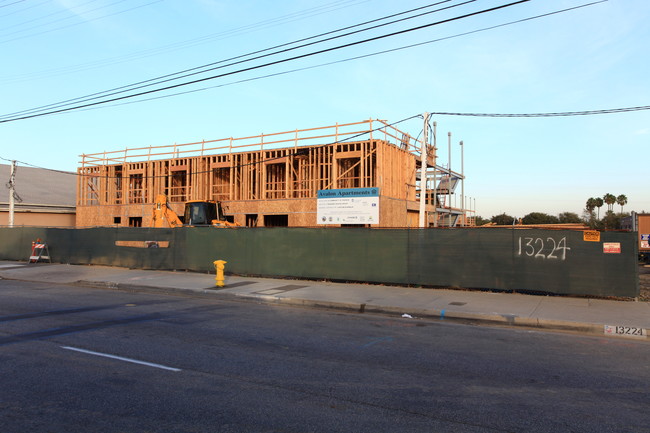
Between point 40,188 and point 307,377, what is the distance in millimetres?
52028

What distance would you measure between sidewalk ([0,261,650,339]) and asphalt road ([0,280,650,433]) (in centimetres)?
84

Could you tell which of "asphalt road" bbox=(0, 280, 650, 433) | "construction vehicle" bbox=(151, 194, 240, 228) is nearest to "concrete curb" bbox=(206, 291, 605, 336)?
"asphalt road" bbox=(0, 280, 650, 433)

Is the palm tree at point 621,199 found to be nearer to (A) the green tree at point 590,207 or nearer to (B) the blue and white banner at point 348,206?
(A) the green tree at point 590,207

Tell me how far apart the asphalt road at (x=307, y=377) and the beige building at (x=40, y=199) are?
3737 centimetres

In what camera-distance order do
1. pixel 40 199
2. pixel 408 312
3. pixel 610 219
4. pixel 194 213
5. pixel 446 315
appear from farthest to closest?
pixel 610 219
pixel 40 199
pixel 194 213
pixel 408 312
pixel 446 315

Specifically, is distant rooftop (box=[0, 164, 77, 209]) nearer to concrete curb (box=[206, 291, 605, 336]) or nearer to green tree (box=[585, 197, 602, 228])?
concrete curb (box=[206, 291, 605, 336])

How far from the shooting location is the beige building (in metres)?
42.0

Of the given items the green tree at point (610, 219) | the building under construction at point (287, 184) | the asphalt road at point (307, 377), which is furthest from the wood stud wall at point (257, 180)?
the green tree at point (610, 219)

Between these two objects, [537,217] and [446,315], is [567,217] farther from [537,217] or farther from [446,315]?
[446,315]

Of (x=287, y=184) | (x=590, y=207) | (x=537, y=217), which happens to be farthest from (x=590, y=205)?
(x=287, y=184)

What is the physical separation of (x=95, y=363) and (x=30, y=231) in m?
23.1

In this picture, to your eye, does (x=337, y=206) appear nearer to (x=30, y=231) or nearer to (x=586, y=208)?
(x=30, y=231)

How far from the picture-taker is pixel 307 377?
6.10 meters

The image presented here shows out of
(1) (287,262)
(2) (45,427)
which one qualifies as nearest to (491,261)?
(1) (287,262)
